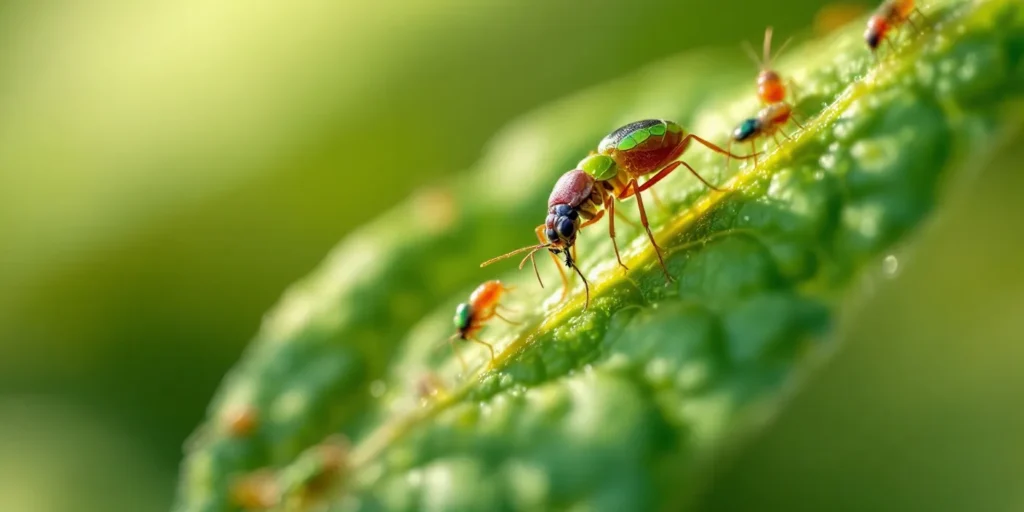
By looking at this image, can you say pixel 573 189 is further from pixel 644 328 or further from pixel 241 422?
pixel 241 422

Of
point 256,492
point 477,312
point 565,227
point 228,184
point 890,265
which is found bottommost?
point 890,265

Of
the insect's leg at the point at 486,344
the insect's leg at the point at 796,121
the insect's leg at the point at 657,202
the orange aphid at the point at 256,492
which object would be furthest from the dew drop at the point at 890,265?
the orange aphid at the point at 256,492

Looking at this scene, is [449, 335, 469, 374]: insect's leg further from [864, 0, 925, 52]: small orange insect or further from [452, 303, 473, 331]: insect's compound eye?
[864, 0, 925, 52]: small orange insect

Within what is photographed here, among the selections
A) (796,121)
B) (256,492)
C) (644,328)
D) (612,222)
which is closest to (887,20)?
(796,121)

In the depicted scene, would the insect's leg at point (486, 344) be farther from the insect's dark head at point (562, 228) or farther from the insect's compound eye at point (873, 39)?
the insect's compound eye at point (873, 39)

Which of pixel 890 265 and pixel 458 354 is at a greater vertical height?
pixel 458 354

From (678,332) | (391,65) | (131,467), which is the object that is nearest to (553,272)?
(678,332)

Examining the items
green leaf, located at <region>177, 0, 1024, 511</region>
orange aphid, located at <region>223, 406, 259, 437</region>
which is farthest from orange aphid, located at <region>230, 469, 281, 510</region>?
orange aphid, located at <region>223, 406, 259, 437</region>
